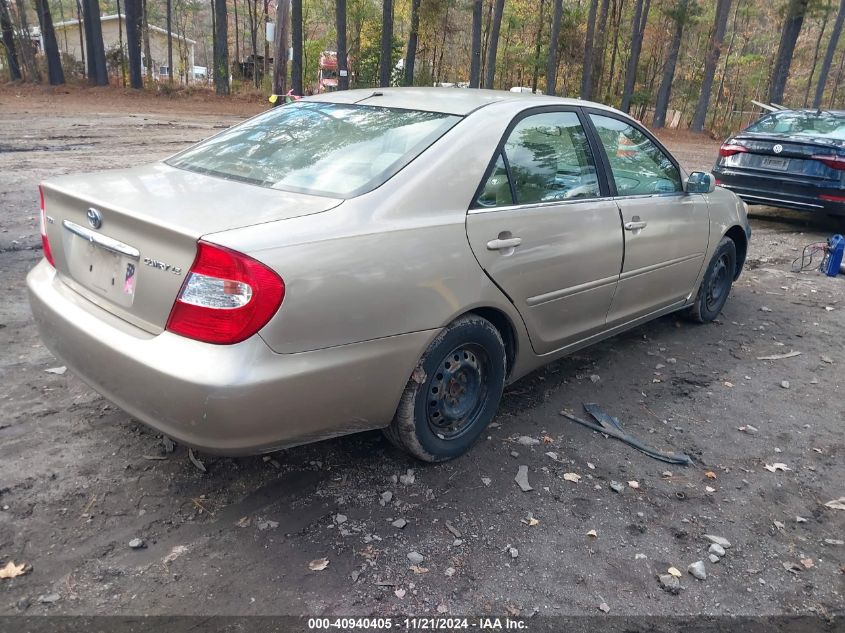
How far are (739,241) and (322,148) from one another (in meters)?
4.00

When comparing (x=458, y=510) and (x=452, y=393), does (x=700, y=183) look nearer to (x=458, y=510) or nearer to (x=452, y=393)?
(x=452, y=393)

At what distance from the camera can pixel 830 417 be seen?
4.08 metres

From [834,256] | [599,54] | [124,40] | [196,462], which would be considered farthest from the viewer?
[124,40]

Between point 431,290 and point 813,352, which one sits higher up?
point 431,290

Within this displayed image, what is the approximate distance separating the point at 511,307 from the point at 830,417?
228 cm

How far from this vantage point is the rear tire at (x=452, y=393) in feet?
9.75

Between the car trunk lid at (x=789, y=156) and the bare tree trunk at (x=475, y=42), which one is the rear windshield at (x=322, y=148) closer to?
the car trunk lid at (x=789, y=156)

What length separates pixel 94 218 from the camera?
8.88 feet

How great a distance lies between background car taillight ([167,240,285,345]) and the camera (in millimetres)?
2318

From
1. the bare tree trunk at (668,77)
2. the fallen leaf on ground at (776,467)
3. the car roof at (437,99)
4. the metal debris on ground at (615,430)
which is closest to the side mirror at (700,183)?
the car roof at (437,99)

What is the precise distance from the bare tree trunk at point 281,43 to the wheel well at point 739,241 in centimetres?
2016

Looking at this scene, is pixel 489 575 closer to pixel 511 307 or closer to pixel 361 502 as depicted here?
pixel 361 502

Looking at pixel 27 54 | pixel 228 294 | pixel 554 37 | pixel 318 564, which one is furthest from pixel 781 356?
pixel 27 54

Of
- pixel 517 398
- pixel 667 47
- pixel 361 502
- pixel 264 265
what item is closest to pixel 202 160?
pixel 264 265
